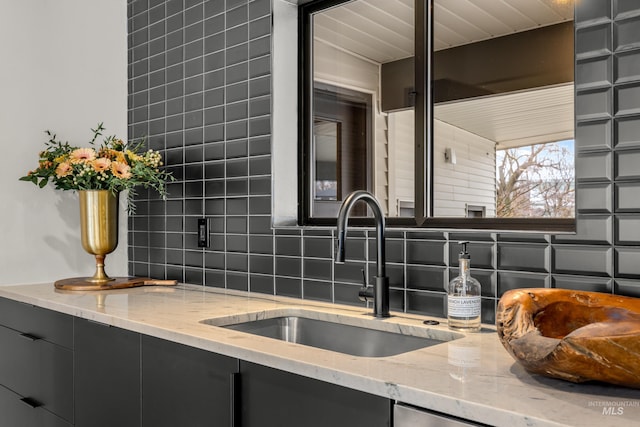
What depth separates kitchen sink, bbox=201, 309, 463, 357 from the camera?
1.48 meters

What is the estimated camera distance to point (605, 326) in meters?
0.93

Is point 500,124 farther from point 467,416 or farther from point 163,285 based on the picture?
point 467,416

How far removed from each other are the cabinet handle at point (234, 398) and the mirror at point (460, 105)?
1.53 metres

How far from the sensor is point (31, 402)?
205cm

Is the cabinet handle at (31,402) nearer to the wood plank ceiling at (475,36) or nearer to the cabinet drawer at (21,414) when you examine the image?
the cabinet drawer at (21,414)

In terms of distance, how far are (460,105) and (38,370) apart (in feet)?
10.2

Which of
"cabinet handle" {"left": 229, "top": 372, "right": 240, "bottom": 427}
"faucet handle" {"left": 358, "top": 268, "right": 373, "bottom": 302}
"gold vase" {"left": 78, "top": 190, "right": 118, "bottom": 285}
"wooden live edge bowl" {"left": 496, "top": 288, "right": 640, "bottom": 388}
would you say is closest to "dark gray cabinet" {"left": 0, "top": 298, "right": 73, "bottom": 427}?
"gold vase" {"left": 78, "top": 190, "right": 118, "bottom": 285}

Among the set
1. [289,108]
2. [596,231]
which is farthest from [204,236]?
[596,231]

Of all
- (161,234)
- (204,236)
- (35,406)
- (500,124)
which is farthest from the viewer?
(500,124)

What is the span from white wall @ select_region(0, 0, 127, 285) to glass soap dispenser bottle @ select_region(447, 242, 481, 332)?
6.14 feet

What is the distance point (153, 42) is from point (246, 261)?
119 centimetres

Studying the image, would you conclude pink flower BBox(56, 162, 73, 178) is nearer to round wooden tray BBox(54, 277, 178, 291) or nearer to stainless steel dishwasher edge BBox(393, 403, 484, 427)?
round wooden tray BBox(54, 277, 178, 291)

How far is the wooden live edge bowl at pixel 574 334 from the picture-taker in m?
0.84

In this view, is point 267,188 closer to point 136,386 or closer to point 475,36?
point 136,386
